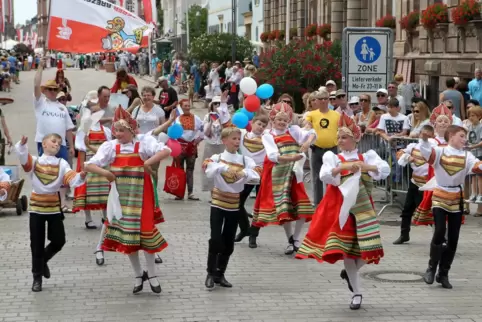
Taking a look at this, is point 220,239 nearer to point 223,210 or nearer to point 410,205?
point 223,210

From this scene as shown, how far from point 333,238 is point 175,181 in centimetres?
706

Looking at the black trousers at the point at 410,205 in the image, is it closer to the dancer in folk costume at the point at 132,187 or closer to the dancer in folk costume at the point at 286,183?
the dancer in folk costume at the point at 286,183

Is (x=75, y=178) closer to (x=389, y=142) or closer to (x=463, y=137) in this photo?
(x=463, y=137)

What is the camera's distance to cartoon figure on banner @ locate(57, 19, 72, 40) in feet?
50.8

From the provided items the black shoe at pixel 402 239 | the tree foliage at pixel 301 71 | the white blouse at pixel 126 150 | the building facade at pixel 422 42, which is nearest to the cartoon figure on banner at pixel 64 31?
the black shoe at pixel 402 239

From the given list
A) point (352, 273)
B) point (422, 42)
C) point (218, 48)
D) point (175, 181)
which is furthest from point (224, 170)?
point (218, 48)

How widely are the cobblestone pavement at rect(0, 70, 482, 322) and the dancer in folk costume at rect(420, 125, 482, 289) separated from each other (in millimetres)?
316

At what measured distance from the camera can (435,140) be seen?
32.9 ft

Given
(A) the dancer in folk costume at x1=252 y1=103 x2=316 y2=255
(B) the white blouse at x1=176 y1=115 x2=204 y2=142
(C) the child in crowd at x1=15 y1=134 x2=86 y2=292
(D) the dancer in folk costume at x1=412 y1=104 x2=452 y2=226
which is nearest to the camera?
(C) the child in crowd at x1=15 y1=134 x2=86 y2=292

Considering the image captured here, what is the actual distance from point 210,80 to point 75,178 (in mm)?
27407

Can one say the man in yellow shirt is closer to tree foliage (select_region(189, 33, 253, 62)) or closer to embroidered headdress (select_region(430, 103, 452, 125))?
embroidered headdress (select_region(430, 103, 452, 125))

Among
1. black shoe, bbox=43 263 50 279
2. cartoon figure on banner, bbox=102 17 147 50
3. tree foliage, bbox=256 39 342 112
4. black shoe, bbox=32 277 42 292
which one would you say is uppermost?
cartoon figure on banner, bbox=102 17 147 50

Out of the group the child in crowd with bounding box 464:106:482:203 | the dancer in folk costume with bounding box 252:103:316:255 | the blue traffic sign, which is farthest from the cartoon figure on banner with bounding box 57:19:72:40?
the child in crowd with bounding box 464:106:482:203

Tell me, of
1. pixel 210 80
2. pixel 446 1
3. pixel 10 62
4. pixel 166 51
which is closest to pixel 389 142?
pixel 446 1
